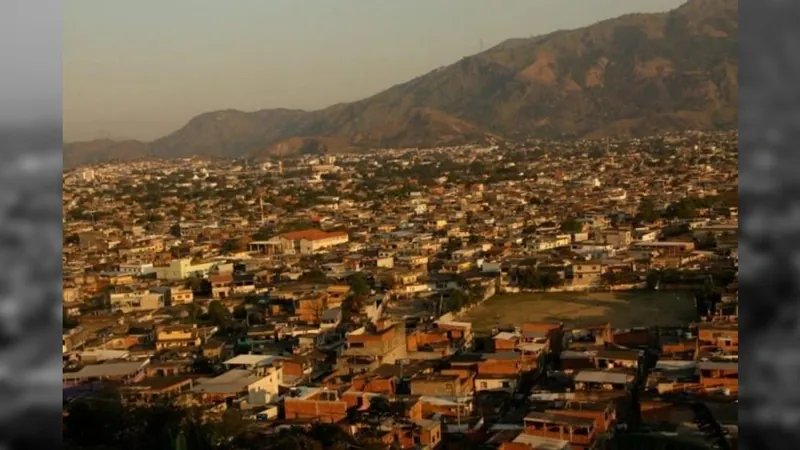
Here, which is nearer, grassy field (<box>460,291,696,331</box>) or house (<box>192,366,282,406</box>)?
house (<box>192,366,282,406</box>)

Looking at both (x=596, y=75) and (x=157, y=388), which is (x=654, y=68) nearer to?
(x=596, y=75)

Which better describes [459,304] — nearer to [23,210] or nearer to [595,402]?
[595,402]

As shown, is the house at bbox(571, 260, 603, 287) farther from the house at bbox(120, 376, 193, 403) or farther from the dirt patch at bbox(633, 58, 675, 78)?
the house at bbox(120, 376, 193, 403)

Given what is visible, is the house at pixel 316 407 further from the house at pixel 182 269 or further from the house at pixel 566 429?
the house at pixel 182 269

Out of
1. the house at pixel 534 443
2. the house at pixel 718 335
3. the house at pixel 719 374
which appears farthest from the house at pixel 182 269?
the house at pixel 534 443

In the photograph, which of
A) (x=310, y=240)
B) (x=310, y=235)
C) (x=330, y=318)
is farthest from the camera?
(x=310, y=235)

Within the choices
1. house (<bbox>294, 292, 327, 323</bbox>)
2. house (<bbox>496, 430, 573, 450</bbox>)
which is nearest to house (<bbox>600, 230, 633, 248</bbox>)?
house (<bbox>294, 292, 327, 323</bbox>)

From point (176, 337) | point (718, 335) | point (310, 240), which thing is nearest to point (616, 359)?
point (718, 335)
